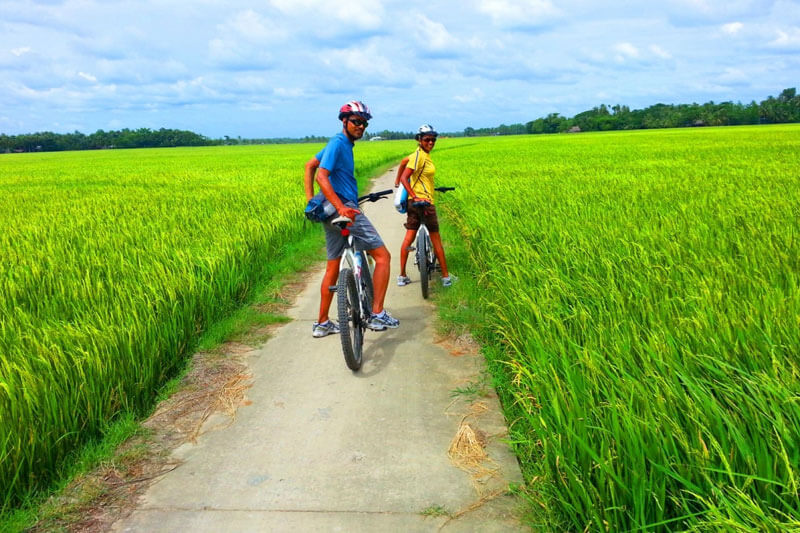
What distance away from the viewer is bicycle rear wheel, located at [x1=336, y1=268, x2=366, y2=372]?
3.60m

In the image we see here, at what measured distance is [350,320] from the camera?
379 cm

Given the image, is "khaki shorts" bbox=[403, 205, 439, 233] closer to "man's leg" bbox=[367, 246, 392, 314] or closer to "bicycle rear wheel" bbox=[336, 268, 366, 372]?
"man's leg" bbox=[367, 246, 392, 314]

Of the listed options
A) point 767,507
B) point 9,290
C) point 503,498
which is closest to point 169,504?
point 503,498

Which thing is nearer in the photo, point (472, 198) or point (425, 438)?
point (425, 438)

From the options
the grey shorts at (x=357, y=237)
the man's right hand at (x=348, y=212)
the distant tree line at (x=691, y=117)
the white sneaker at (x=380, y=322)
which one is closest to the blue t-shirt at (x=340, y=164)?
the grey shorts at (x=357, y=237)

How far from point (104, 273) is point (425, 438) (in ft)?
12.0

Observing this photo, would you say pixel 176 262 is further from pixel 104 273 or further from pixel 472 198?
pixel 472 198

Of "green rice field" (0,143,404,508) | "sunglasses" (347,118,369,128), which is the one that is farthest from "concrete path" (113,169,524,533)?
"sunglasses" (347,118,369,128)

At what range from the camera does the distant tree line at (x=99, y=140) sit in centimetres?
9844

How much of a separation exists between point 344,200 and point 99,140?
122 m

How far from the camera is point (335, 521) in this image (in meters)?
2.19

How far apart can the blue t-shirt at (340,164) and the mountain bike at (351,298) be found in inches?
7.9

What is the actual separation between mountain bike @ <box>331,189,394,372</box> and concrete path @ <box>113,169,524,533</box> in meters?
0.19

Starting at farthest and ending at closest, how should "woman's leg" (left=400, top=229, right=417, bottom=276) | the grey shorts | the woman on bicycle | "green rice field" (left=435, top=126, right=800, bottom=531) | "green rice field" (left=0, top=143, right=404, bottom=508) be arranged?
"woman's leg" (left=400, top=229, right=417, bottom=276)
the woman on bicycle
the grey shorts
"green rice field" (left=0, top=143, right=404, bottom=508)
"green rice field" (left=435, top=126, right=800, bottom=531)
